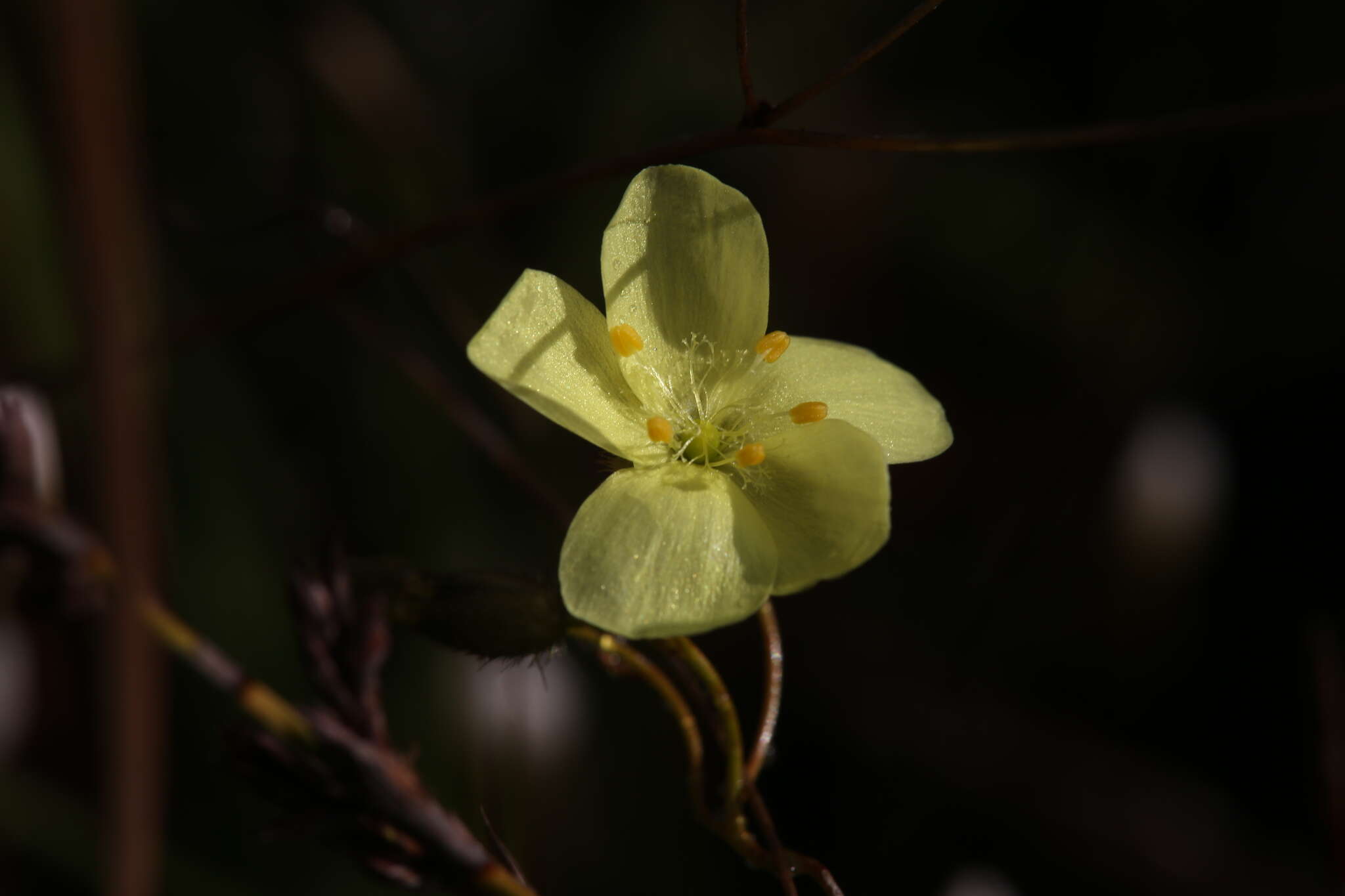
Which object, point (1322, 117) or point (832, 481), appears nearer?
point (832, 481)

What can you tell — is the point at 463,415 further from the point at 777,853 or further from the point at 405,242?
the point at 777,853

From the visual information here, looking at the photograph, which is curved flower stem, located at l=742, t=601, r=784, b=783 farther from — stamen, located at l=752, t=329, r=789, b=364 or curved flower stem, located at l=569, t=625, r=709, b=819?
stamen, located at l=752, t=329, r=789, b=364

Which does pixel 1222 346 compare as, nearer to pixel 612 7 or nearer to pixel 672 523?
pixel 612 7

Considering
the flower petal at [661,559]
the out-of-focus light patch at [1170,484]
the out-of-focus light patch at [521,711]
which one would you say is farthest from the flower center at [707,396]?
the out-of-focus light patch at [1170,484]

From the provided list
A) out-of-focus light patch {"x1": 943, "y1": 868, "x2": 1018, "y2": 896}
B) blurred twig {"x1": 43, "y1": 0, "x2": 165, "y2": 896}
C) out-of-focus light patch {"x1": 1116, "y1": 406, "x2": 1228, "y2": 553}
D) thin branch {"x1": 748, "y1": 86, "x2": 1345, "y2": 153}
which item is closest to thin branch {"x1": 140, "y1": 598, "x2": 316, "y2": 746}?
blurred twig {"x1": 43, "y1": 0, "x2": 165, "y2": 896}

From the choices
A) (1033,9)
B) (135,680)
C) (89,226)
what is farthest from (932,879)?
(1033,9)

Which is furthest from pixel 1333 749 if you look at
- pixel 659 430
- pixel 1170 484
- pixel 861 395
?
pixel 659 430
